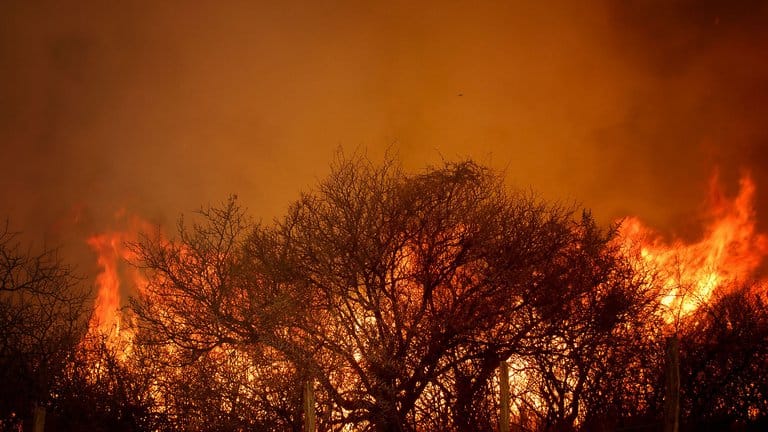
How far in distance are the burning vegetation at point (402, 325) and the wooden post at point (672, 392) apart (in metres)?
5.24

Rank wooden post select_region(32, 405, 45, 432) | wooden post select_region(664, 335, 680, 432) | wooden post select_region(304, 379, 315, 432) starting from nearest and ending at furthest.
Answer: wooden post select_region(304, 379, 315, 432) < wooden post select_region(664, 335, 680, 432) < wooden post select_region(32, 405, 45, 432)

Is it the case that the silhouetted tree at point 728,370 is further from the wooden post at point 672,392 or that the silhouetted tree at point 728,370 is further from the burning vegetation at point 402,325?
the wooden post at point 672,392

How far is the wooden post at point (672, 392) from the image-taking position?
9922 mm

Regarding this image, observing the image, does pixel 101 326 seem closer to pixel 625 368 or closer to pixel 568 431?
pixel 568 431

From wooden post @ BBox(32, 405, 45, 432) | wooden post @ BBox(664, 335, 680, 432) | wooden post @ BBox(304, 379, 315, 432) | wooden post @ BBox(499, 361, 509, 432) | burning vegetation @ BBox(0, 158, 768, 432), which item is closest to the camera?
wooden post @ BBox(304, 379, 315, 432)

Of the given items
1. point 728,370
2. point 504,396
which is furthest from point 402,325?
point 728,370

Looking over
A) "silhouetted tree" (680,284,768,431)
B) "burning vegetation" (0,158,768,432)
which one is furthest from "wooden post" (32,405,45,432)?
"silhouetted tree" (680,284,768,431)

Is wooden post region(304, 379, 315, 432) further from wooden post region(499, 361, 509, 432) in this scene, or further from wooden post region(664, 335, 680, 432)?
wooden post region(664, 335, 680, 432)

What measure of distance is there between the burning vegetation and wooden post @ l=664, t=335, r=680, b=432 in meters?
5.24

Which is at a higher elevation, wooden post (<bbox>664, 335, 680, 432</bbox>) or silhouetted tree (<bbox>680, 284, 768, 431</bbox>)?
silhouetted tree (<bbox>680, 284, 768, 431</bbox>)

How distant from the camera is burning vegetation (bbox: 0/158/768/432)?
48.0ft

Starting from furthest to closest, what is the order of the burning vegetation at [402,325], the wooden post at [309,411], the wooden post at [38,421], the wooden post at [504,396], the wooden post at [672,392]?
1. the burning vegetation at [402,325]
2. the wooden post at [38,421]
3. the wooden post at [504,396]
4. the wooden post at [672,392]
5. the wooden post at [309,411]

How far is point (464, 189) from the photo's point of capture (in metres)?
16.3

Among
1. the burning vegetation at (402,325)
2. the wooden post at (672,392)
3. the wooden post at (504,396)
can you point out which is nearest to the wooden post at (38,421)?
the burning vegetation at (402,325)
